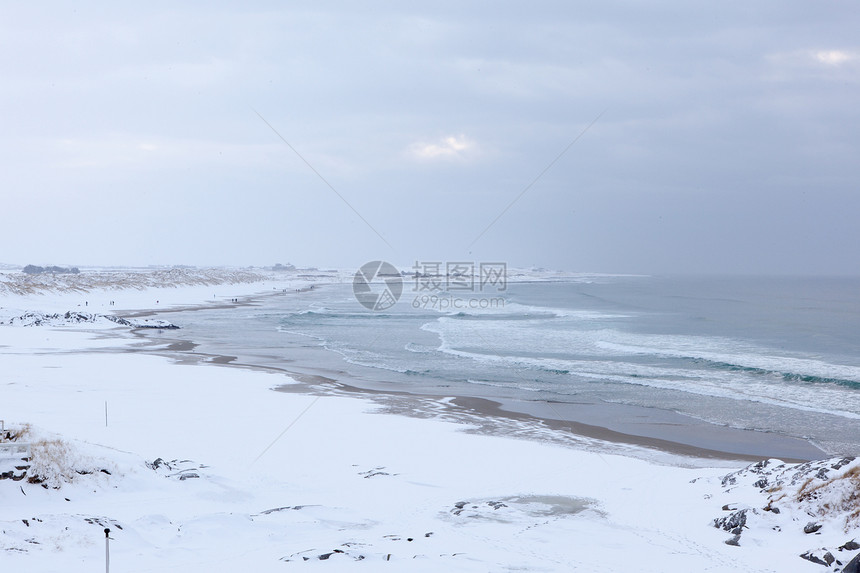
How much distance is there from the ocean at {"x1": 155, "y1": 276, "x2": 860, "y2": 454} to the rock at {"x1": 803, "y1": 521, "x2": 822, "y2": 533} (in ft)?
27.3

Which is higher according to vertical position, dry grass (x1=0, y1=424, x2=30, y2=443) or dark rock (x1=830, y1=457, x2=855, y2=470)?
dry grass (x1=0, y1=424, x2=30, y2=443)

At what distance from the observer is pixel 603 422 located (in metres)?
19.5

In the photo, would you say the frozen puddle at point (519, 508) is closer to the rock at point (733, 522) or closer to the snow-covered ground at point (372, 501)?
the snow-covered ground at point (372, 501)

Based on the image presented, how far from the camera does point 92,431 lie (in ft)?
46.9

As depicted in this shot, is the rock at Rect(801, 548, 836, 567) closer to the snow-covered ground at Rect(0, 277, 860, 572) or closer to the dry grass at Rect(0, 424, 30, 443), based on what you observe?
the snow-covered ground at Rect(0, 277, 860, 572)

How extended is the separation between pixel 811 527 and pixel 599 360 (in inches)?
923

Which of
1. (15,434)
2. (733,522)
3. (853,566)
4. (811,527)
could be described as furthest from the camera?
(15,434)

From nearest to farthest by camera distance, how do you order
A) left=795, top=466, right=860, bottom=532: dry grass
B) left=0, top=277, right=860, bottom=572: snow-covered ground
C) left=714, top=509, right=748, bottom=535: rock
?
1. left=0, top=277, right=860, bottom=572: snow-covered ground
2. left=795, top=466, right=860, bottom=532: dry grass
3. left=714, top=509, right=748, bottom=535: rock

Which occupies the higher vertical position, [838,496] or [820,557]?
[838,496]

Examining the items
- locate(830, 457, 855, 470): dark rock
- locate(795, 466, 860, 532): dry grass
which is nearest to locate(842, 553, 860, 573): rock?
locate(795, 466, 860, 532): dry grass

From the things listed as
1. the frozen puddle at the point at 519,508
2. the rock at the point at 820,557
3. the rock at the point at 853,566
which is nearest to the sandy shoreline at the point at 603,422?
the frozen puddle at the point at 519,508

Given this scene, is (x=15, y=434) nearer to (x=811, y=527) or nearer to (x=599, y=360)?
(x=811, y=527)

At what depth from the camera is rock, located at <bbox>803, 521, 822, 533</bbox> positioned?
926 centimetres

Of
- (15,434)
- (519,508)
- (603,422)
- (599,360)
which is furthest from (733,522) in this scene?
(599,360)
